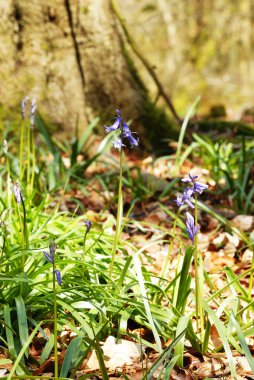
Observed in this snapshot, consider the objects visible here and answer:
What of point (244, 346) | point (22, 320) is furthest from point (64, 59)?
point (244, 346)

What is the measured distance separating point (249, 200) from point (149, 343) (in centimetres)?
188

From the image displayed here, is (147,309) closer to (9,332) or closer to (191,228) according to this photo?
(191,228)

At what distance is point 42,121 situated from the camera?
15.4 ft

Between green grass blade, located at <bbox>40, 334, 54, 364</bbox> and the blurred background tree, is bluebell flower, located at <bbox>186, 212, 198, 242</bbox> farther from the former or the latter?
the blurred background tree

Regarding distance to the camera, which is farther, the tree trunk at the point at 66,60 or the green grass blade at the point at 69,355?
the tree trunk at the point at 66,60

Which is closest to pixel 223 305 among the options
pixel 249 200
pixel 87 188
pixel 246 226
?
pixel 246 226

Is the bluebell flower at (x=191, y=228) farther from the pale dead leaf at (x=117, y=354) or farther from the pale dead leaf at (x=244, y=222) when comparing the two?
the pale dead leaf at (x=244, y=222)

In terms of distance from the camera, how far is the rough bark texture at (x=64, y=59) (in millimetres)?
4527

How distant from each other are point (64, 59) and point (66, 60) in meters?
0.02

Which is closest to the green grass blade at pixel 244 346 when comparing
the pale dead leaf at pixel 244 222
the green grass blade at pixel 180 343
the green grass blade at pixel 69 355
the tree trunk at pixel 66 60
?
the green grass blade at pixel 180 343

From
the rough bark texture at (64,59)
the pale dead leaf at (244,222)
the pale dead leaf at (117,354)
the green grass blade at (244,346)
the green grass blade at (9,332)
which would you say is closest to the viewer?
the green grass blade at (244,346)

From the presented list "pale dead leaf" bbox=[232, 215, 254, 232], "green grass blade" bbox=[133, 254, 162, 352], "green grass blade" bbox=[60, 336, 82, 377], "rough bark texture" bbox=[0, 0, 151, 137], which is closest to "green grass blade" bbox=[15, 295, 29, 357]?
"green grass blade" bbox=[60, 336, 82, 377]

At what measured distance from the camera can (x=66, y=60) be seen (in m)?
4.76

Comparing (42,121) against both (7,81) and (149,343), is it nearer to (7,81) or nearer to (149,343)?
(7,81)
